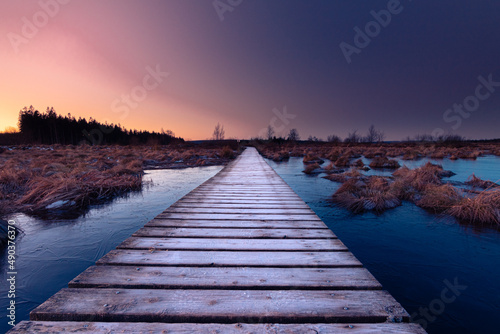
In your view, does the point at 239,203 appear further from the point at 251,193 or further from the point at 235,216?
the point at 251,193

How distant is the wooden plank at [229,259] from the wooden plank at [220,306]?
42 centimetres

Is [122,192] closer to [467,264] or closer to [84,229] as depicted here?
[84,229]

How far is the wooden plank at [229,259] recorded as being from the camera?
213 centimetres

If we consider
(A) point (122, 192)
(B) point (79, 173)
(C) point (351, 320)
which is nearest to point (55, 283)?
(C) point (351, 320)

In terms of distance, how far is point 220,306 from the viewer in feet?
5.07

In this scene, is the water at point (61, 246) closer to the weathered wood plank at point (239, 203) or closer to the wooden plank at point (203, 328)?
the weathered wood plank at point (239, 203)

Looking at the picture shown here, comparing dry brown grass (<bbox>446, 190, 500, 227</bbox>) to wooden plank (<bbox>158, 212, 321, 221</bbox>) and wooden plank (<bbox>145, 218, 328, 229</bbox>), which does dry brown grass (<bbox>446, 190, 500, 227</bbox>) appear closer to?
wooden plank (<bbox>158, 212, 321, 221</bbox>)

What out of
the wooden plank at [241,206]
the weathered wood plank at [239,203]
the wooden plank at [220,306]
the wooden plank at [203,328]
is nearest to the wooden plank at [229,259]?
the wooden plank at [220,306]

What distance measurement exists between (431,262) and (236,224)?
354 centimetres

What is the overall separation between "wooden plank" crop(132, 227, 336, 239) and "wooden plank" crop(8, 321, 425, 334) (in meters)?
1.42

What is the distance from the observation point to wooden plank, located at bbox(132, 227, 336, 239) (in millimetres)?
2838

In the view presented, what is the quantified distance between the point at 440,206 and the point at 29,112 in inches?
3380

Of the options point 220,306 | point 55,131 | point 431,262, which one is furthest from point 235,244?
point 55,131

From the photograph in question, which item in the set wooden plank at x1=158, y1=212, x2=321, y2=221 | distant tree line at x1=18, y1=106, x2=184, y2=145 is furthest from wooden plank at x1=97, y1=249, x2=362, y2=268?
distant tree line at x1=18, y1=106, x2=184, y2=145
